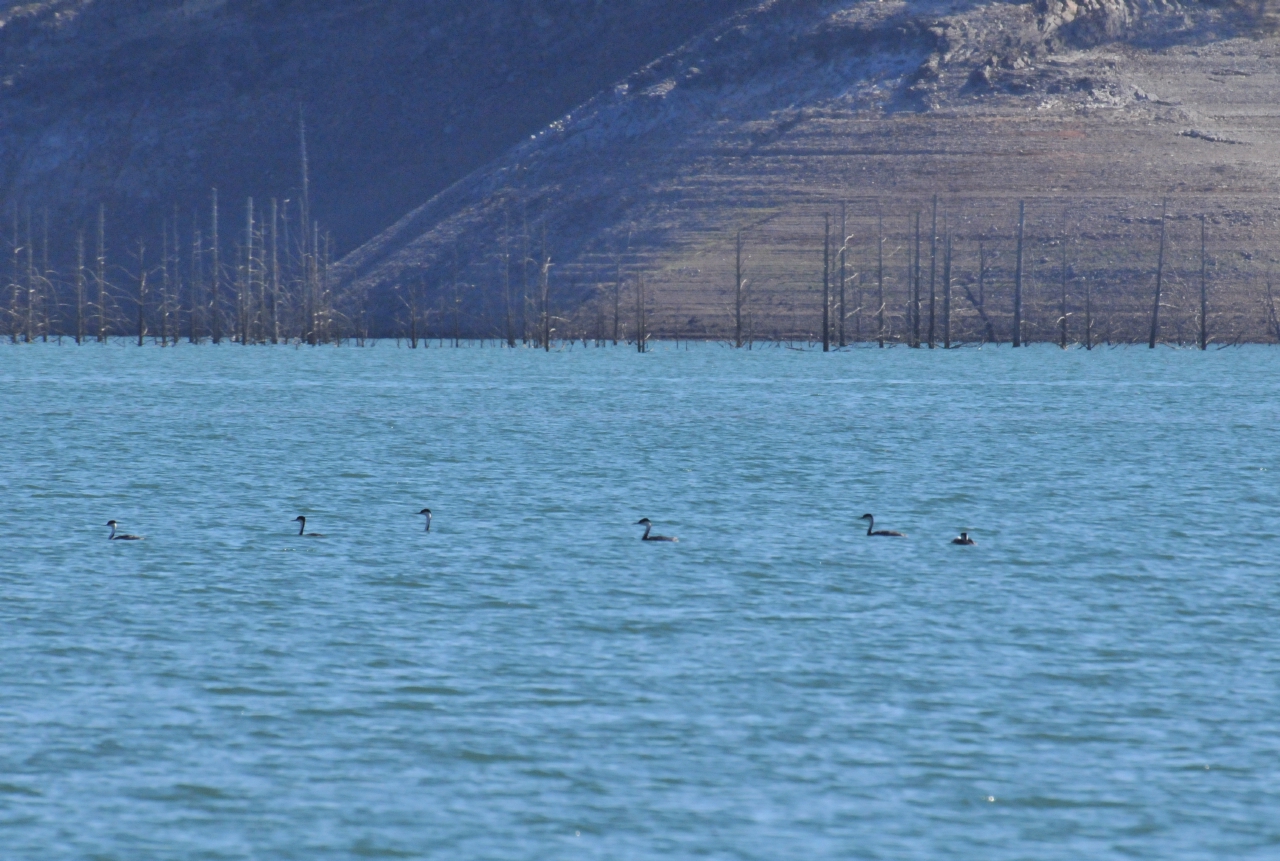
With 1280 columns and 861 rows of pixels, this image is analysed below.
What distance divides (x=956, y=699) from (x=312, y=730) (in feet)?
19.8

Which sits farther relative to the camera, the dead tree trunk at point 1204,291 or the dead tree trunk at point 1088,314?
the dead tree trunk at point 1088,314

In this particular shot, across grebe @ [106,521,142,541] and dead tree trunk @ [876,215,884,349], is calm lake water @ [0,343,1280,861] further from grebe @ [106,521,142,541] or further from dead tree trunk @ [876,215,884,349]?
dead tree trunk @ [876,215,884,349]

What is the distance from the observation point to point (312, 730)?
17.3 meters

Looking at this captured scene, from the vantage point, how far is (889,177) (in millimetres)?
150500

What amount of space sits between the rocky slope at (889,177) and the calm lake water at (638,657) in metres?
94.6

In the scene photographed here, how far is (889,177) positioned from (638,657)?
13323 centimetres

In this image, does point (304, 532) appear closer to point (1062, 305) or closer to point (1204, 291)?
point (1062, 305)

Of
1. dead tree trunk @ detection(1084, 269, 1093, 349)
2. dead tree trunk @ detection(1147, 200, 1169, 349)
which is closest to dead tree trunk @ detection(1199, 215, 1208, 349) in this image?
dead tree trunk @ detection(1147, 200, 1169, 349)

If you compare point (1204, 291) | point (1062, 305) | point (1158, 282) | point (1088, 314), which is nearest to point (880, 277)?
point (1062, 305)

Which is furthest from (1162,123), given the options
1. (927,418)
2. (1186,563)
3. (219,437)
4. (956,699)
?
(956,699)

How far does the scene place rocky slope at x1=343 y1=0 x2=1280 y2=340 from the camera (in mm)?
141625

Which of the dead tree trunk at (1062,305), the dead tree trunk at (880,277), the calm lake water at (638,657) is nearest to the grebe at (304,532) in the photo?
the calm lake water at (638,657)

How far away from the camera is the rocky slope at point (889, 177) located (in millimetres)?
141625

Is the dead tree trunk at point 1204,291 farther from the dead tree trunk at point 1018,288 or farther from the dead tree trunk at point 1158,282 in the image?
the dead tree trunk at point 1018,288
